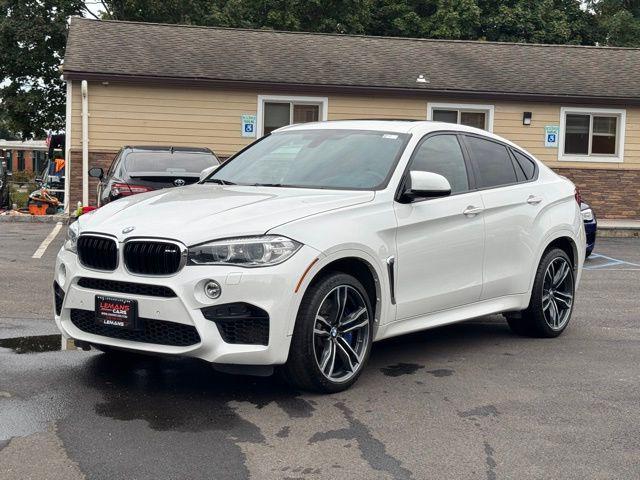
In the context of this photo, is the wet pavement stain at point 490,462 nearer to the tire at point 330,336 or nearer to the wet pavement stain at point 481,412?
the wet pavement stain at point 481,412

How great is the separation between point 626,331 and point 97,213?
464 cm

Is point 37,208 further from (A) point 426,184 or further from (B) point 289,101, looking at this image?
(A) point 426,184

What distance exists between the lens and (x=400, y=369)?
6137mm

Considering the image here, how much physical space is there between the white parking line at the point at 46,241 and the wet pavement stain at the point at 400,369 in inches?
300

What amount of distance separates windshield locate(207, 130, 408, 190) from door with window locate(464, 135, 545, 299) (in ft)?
2.87

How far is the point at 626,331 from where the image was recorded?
7.73 metres

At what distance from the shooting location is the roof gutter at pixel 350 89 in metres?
19.2

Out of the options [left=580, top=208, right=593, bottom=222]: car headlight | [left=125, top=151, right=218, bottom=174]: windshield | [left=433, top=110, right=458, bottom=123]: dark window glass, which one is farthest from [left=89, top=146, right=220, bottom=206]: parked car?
[left=433, top=110, right=458, bottom=123]: dark window glass

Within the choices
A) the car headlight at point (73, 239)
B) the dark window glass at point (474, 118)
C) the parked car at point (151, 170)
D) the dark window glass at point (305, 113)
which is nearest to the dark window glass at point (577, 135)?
the dark window glass at point (474, 118)

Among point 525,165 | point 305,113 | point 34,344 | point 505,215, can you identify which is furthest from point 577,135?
point 34,344

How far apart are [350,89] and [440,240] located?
47.5 feet

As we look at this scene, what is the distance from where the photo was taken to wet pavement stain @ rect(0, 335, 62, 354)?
21.1ft

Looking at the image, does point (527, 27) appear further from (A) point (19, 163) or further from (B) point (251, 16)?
(A) point (19, 163)

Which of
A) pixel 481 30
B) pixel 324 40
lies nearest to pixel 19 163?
pixel 481 30
